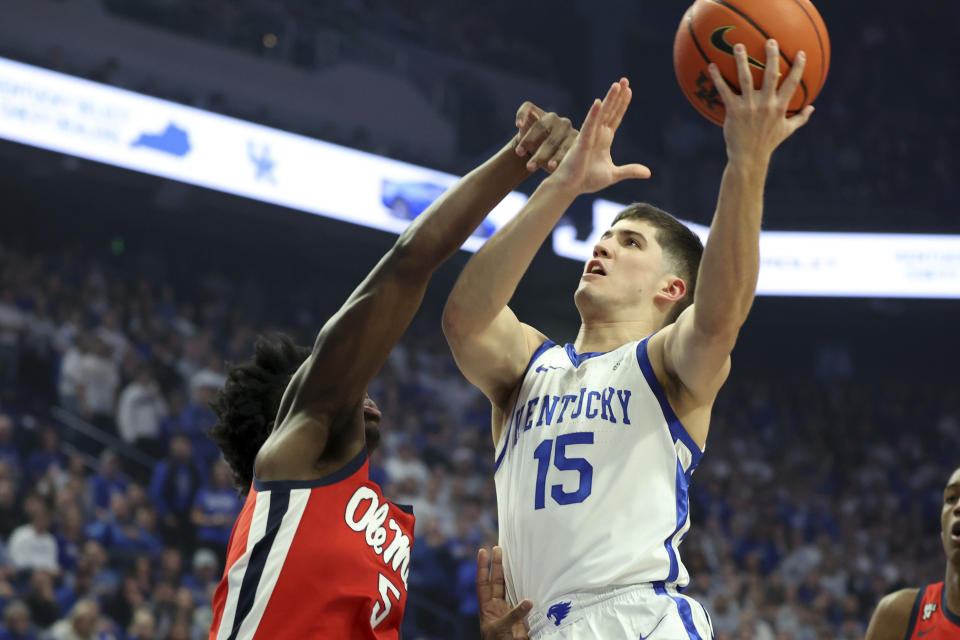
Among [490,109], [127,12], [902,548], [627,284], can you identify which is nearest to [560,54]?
[490,109]

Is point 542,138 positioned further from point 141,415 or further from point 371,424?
point 141,415

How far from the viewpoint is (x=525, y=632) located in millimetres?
2779

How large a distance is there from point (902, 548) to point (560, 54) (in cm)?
962

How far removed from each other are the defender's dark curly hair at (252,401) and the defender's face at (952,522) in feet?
9.13

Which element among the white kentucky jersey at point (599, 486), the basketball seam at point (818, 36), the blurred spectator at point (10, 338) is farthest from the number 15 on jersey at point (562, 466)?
the blurred spectator at point (10, 338)

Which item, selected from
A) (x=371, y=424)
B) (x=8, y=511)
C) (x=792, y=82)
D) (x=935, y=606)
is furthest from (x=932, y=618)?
(x=8, y=511)

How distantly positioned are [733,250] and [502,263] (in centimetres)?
72

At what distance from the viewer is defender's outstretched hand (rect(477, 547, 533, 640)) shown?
275 centimetres

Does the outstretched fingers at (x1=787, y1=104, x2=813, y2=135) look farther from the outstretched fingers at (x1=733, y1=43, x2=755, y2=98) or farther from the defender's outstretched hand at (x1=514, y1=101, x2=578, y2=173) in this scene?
the defender's outstretched hand at (x1=514, y1=101, x2=578, y2=173)

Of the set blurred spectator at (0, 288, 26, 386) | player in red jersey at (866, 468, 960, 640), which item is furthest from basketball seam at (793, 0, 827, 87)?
blurred spectator at (0, 288, 26, 386)

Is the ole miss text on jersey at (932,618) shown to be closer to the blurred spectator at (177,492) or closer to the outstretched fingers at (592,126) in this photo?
the outstretched fingers at (592,126)

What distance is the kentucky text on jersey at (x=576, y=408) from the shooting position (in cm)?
278

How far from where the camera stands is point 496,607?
292cm

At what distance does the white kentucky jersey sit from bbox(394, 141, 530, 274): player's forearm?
582 millimetres
